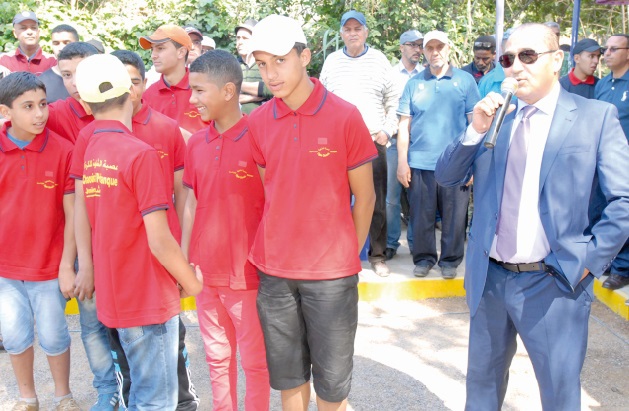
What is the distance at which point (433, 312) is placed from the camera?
231 inches

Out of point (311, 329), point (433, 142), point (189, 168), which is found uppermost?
point (189, 168)

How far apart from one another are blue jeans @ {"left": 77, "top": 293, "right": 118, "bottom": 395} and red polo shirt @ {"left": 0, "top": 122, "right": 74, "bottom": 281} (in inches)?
12.0

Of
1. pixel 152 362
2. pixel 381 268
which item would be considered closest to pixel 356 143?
pixel 152 362

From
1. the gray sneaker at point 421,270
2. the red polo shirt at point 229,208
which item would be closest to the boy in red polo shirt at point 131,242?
the red polo shirt at point 229,208

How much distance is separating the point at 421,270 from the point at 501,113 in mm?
3687

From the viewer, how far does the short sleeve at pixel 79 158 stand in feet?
11.6

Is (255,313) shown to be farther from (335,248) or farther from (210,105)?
(210,105)

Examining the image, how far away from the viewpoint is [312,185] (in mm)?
3143

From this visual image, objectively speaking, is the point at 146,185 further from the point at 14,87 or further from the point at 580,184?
the point at 580,184

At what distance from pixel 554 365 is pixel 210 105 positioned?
2139 millimetres

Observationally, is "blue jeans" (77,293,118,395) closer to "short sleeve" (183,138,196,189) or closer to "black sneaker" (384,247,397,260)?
"short sleeve" (183,138,196,189)

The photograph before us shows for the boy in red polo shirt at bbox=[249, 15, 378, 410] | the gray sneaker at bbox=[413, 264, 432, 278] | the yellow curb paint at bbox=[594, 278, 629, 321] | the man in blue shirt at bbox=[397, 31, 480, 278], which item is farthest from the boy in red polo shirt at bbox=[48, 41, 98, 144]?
the yellow curb paint at bbox=[594, 278, 629, 321]

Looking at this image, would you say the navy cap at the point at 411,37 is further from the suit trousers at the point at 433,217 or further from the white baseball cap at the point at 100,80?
the white baseball cap at the point at 100,80

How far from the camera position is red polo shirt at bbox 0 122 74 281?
378cm
